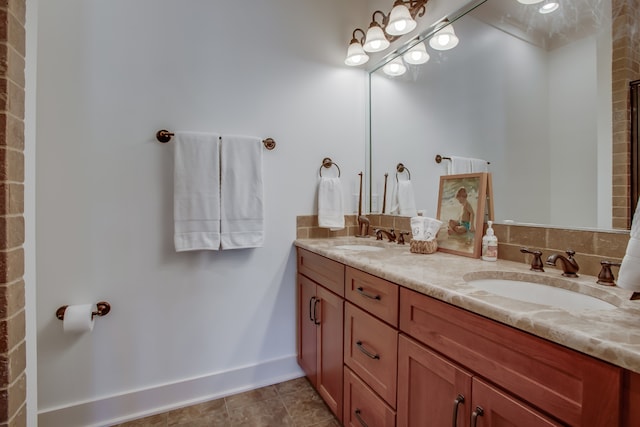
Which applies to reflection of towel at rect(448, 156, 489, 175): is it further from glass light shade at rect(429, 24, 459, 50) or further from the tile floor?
the tile floor

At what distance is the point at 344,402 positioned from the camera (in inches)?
54.7

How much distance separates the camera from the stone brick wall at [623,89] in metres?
0.97

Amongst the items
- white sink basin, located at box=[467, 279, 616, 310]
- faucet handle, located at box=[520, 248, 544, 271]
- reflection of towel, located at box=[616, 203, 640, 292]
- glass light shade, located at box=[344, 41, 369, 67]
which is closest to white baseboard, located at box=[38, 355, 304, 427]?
white sink basin, located at box=[467, 279, 616, 310]

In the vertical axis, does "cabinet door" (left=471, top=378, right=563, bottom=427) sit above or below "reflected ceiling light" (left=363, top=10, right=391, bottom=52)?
below

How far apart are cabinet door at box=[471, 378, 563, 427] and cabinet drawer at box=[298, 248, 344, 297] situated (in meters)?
0.71

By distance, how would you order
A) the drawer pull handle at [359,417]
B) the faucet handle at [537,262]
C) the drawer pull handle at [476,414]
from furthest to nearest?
1. the drawer pull handle at [359,417]
2. the faucet handle at [537,262]
3. the drawer pull handle at [476,414]

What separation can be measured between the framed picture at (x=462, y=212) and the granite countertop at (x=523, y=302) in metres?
0.07

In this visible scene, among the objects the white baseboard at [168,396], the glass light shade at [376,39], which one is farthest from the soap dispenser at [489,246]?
the white baseboard at [168,396]

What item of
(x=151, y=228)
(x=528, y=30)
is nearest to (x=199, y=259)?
Result: (x=151, y=228)

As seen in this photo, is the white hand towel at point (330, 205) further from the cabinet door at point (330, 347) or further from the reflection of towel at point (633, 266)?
the reflection of towel at point (633, 266)

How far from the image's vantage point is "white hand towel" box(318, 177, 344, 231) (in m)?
1.98

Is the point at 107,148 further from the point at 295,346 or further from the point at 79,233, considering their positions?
the point at 295,346

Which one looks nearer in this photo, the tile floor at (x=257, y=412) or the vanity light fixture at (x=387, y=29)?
the tile floor at (x=257, y=412)

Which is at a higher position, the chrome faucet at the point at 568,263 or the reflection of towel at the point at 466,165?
the reflection of towel at the point at 466,165
